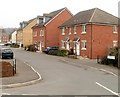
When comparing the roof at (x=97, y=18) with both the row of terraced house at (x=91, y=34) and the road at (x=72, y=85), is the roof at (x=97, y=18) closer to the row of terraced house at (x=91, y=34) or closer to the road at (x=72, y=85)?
the row of terraced house at (x=91, y=34)

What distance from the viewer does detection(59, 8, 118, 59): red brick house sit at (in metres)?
49.6

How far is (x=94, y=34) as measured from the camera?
163ft

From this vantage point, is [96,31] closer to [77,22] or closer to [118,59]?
[77,22]

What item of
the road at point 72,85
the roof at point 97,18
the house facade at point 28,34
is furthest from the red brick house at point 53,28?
the road at point 72,85

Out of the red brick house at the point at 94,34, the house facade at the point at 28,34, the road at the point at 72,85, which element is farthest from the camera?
the house facade at the point at 28,34

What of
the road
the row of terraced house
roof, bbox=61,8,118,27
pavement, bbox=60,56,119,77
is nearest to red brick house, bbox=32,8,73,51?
the row of terraced house

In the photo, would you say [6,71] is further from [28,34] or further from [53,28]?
[28,34]

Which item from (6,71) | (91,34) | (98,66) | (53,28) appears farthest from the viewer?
(53,28)

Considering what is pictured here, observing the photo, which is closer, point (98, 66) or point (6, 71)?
point (6, 71)

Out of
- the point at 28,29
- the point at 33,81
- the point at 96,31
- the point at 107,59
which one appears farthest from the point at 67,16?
the point at 33,81

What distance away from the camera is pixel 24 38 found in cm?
9575

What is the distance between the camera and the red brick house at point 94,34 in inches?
1954

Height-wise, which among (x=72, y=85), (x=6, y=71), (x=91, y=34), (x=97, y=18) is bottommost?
(x=72, y=85)

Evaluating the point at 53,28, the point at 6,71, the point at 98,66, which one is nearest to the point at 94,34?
the point at 98,66
